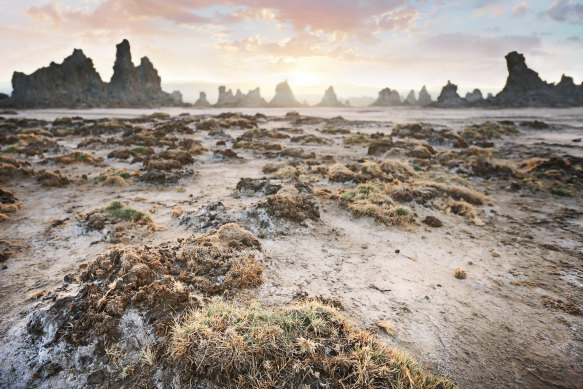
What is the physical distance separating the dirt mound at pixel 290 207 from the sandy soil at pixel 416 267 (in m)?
0.32

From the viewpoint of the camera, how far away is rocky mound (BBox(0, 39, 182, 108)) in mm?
73188

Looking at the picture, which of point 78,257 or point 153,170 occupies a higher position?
point 153,170

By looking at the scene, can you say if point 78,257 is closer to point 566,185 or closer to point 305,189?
point 305,189

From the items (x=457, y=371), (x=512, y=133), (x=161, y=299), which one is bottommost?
(x=457, y=371)

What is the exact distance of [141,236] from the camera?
726 centimetres

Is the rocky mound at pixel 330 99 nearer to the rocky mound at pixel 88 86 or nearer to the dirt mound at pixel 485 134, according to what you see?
the rocky mound at pixel 88 86

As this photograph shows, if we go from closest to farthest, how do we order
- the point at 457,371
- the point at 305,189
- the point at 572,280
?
the point at 457,371, the point at 572,280, the point at 305,189

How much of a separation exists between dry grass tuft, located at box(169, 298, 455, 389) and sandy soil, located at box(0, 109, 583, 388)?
931 millimetres

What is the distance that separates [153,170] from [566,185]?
19075 mm

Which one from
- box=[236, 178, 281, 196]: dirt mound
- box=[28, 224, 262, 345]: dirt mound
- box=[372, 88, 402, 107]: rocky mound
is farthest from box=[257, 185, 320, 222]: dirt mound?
box=[372, 88, 402, 107]: rocky mound

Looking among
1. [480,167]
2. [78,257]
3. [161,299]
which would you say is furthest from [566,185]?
[78,257]

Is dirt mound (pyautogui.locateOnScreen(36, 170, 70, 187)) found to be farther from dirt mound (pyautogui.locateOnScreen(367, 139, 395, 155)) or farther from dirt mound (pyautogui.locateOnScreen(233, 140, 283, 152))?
dirt mound (pyautogui.locateOnScreen(367, 139, 395, 155))

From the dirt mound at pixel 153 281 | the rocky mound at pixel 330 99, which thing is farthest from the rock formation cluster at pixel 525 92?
the dirt mound at pixel 153 281

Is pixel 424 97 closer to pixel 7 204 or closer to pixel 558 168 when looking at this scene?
pixel 558 168
